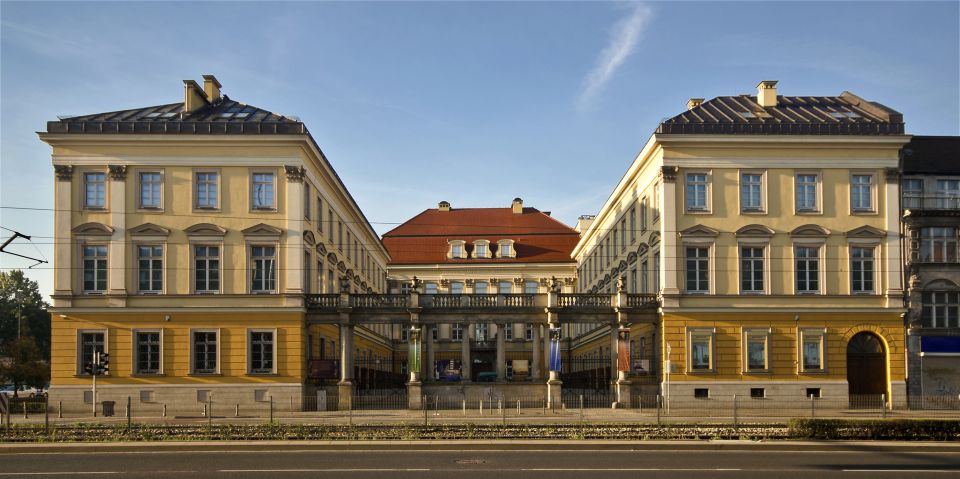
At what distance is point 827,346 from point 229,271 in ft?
95.6

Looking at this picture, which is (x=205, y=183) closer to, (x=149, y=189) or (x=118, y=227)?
(x=149, y=189)

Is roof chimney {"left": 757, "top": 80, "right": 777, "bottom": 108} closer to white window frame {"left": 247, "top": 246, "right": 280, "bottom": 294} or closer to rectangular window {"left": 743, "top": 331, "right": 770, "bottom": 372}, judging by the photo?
rectangular window {"left": 743, "top": 331, "right": 770, "bottom": 372}

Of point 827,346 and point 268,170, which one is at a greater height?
point 268,170

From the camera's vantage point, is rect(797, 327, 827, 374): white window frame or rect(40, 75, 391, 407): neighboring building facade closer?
rect(40, 75, 391, 407): neighboring building facade

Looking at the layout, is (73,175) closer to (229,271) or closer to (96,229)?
(96,229)

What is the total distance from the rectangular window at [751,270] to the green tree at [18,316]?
2800 inches

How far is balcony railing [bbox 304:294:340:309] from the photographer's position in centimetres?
4856

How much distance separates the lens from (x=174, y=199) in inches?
1858

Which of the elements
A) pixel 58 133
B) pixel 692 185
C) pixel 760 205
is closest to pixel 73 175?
pixel 58 133

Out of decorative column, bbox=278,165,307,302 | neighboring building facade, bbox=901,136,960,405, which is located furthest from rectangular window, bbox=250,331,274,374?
neighboring building facade, bbox=901,136,960,405

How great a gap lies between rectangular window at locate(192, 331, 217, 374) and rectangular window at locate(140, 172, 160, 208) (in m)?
6.65

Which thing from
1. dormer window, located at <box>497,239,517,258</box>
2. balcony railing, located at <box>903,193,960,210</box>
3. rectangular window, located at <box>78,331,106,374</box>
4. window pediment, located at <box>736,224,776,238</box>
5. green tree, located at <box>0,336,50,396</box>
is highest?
dormer window, located at <box>497,239,517,258</box>

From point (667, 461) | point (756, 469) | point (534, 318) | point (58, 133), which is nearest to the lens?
point (756, 469)

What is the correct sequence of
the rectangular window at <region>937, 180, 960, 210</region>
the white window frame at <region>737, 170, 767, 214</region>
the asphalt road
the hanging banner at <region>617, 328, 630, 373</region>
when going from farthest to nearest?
the rectangular window at <region>937, 180, 960, 210</region> < the white window frame at <region>737, 170, 767, 214</region> < the hanging banner at <region>617, 328, 630, 373</region> < the asphalt road
